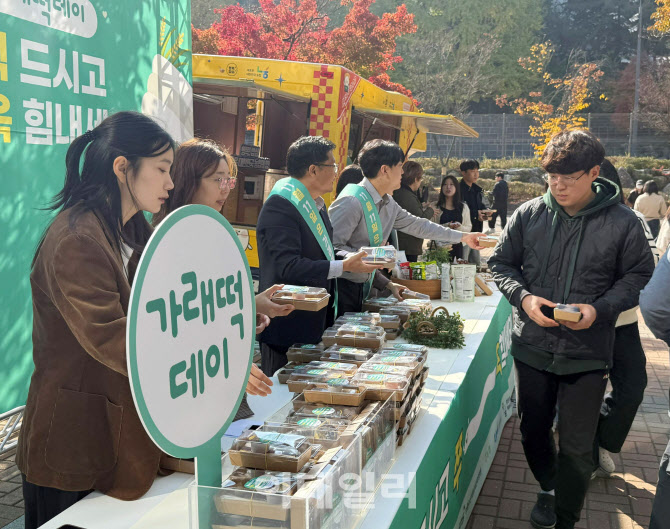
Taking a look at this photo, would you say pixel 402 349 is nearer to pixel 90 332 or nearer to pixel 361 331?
pixel 361 331

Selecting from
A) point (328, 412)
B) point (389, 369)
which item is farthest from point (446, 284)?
point (328, 412)

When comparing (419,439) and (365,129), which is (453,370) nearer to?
(419,439)

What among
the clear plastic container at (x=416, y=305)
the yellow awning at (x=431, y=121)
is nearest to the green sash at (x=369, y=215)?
the clear plastic container at (x=416, y=305)

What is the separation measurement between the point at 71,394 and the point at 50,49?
7.58 feet

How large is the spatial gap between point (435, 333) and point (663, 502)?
138cm

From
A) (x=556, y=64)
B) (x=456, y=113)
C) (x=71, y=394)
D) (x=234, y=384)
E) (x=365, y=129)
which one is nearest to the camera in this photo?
(x=234, y=384)

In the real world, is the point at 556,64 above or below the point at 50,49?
above

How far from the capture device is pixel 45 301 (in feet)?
5.75

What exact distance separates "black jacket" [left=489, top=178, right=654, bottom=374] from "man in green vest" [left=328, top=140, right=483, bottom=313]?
3.20 ft

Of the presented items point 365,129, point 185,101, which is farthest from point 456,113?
point 185,101

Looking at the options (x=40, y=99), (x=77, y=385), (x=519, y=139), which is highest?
(x=519, y=139)

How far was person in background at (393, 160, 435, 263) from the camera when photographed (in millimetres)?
6641

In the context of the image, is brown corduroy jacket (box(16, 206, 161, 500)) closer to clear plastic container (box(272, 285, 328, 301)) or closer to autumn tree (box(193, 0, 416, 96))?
clear plastic container (box(272, 285, 328, 301))

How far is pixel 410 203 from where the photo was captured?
6715 mm
